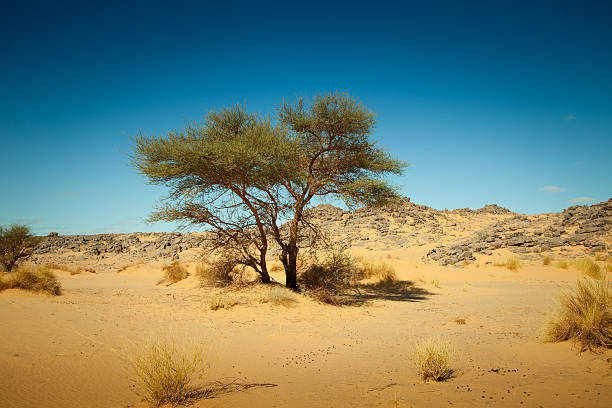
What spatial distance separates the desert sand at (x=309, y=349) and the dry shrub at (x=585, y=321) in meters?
0.28

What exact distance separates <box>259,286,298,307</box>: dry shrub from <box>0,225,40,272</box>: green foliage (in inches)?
776

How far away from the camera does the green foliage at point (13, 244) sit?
21.9 metres

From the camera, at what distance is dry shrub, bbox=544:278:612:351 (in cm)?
508

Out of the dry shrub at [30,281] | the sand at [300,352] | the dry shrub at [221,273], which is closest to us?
the sand at [300,352]

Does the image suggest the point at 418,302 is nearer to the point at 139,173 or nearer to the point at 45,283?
the point at 139,173

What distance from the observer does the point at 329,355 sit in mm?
6328

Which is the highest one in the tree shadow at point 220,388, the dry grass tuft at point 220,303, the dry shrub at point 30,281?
the dry shrub at point 30,281

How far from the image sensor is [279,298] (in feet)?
35.8

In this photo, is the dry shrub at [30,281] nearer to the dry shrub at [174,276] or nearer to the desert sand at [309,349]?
the desert sand at [309,349]

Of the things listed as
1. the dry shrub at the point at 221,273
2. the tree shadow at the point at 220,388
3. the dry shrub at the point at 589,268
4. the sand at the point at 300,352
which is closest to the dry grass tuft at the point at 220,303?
the sand at the point at 300,352

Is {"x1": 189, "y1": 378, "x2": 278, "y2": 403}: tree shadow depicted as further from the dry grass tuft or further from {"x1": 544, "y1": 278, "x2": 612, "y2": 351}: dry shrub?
the dry grass tuft

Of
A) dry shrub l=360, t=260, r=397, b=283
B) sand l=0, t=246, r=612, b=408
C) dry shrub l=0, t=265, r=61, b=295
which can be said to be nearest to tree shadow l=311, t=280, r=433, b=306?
dry shrub l=360, t=260, r=397, b=283

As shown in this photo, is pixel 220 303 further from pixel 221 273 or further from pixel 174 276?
pixel 174 276

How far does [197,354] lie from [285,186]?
8.37 m
